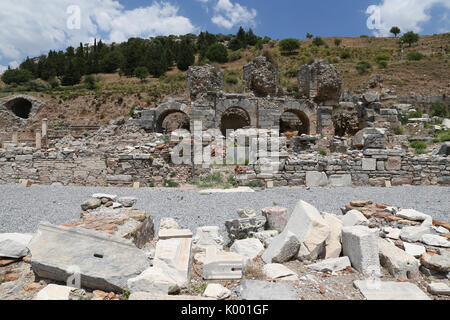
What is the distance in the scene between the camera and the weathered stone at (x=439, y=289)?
271cm

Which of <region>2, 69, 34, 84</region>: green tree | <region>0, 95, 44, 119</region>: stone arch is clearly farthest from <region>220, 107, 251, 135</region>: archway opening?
<region>2, 69, 34, 84</region>: green tree

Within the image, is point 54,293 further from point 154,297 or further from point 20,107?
point 20,107

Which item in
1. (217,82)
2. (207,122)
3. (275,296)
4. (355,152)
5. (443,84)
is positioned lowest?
(275,296)

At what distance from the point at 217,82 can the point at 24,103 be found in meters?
29.2

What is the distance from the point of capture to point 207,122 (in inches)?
675

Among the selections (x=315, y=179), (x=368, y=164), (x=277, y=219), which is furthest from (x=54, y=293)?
(x=368, y=164)

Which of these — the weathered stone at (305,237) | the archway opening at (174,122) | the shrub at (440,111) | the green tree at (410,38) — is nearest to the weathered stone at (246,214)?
the weathered stone at (305,237)

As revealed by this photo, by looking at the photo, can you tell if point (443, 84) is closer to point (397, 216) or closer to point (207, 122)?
point (207, 122)

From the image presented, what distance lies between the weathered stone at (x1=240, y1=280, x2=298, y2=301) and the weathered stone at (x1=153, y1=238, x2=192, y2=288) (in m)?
0.65

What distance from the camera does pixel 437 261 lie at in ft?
10.1

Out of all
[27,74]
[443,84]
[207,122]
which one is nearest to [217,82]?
[207,122]

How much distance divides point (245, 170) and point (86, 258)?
20.0 feet

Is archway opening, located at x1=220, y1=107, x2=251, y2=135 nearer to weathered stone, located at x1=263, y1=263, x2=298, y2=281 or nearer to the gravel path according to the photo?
the gravel path

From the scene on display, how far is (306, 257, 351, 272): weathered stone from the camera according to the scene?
3.21m
